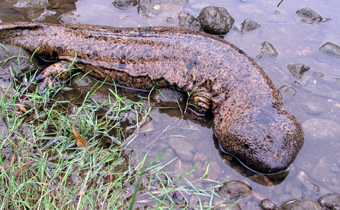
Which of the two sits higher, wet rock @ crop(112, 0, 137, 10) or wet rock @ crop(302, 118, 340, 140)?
wet rock @ crop(112, 0, 137, 10)

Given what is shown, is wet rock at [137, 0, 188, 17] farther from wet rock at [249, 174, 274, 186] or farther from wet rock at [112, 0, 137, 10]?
wet rock at [249, 174, 274, 186]

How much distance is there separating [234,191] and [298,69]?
A: 248 centimetres

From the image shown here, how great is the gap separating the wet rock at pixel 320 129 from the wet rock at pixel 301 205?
106 centimetres

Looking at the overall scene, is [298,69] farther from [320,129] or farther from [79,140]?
[79,140]

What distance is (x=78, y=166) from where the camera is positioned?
12.1 feet

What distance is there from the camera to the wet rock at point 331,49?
17.7 ft

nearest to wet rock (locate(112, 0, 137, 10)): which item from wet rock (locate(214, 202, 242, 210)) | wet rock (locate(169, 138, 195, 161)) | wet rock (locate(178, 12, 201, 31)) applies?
wet rock (locate(178, 12, 201, 31))

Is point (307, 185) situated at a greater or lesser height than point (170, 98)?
lesser

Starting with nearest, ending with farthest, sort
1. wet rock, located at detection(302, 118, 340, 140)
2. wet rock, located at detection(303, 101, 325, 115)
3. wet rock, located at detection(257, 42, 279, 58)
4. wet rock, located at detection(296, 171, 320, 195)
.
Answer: wet rock, located at detection(296, 171, 320, 195)
wet rock, located at detection(302, 118, 340, 140)
wet rock, located at detection(303, 101, 325, 115)
wet rock, located at detection(257, 42, 279, 58)

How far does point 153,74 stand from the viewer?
4.59 meters

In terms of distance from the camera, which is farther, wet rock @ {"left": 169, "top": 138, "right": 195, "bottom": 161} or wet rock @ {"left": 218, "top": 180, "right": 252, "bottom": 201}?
wet rock @ {"left": 169, "top": 138, "right": 195, "bottom": 161}

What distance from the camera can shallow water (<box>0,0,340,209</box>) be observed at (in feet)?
12.9

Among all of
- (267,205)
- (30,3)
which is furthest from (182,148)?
(30,3)

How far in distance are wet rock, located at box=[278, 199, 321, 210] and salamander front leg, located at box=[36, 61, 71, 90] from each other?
3.50 meters
